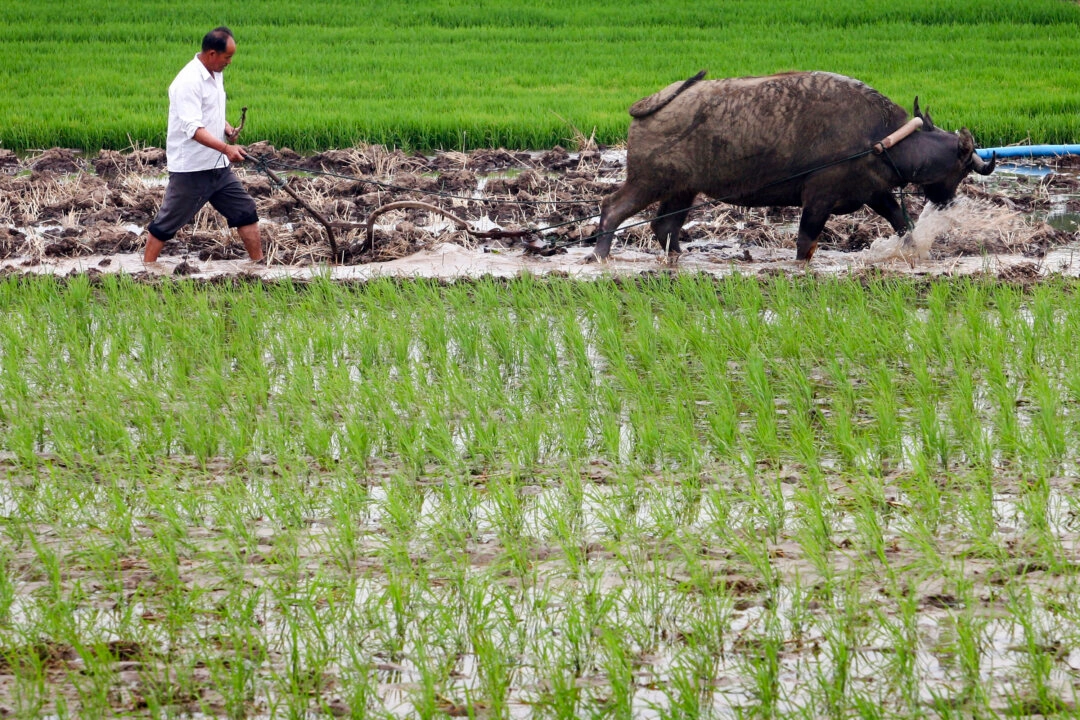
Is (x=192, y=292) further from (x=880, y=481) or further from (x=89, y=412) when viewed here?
(x=880, y=481)

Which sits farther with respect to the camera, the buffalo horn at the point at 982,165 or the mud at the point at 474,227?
the mud at the point at 474,227

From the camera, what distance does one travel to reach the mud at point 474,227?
22.1ft

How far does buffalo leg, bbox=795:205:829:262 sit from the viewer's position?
258 inches

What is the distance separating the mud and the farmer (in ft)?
0.80

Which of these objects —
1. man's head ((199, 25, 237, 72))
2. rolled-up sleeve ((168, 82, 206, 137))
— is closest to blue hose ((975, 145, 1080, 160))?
man's head ((199, 25, 237, 72))

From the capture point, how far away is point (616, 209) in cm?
687

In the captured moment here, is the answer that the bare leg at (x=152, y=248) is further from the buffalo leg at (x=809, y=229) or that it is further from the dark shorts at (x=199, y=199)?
the buffalo leg at (x=809, y=229)

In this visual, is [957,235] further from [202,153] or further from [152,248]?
[152,248]

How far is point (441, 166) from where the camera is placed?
9.66 metres

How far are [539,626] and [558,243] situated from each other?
478cm

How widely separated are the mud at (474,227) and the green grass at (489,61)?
1203mm

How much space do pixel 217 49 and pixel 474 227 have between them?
81.1 inches

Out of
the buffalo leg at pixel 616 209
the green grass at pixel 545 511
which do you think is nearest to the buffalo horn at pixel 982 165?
the green grass at pixel 545 511

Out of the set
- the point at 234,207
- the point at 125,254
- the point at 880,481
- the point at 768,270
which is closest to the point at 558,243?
the point at 768,270
